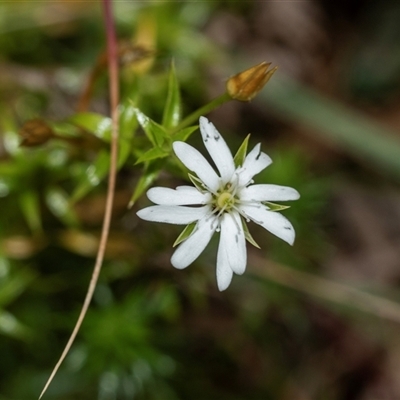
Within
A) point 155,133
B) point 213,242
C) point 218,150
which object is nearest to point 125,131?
point 155,133

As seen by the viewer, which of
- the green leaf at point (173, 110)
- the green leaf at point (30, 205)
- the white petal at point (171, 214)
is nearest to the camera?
the white petal at point (171, 214)

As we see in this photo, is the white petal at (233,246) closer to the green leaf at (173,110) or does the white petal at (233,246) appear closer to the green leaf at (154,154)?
the green leaf at (154,154)

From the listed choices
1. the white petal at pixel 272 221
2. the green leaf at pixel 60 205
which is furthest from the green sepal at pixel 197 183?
the green leaf at pixel 60 205

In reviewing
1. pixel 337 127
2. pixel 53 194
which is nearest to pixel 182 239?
pixel 53 194

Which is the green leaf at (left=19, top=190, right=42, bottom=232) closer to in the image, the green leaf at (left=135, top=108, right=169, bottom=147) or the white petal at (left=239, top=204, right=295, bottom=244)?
the green leaf at (left=135, top=108, right=169, bottom=147)

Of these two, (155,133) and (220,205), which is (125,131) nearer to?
(155,133)
